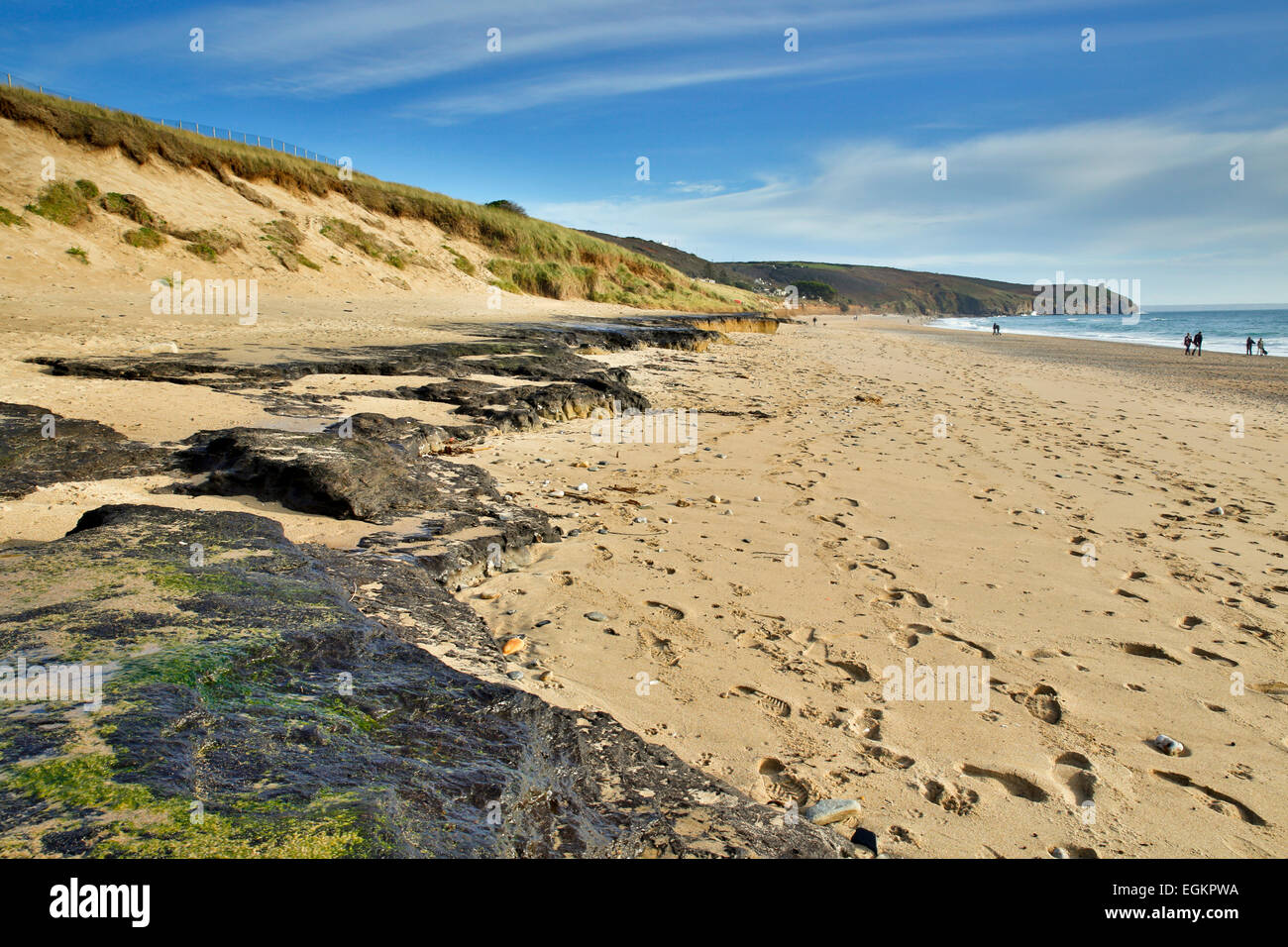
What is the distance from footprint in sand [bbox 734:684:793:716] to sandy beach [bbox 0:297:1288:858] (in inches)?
0.4

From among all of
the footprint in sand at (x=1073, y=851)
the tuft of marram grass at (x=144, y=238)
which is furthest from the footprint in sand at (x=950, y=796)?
the tuft of marram grass at (x=144, y=238)

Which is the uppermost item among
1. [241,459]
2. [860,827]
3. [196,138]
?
[196,138]

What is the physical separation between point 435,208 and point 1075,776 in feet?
127

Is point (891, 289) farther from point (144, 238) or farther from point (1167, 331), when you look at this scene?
point (144, 238)

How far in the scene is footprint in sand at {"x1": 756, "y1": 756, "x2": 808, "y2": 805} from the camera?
2580 millimetres

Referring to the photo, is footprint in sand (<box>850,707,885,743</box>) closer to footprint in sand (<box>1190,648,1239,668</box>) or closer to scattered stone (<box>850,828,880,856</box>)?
scattered stone (<box>850,828,880,856</box>)

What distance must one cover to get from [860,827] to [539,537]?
121 inches

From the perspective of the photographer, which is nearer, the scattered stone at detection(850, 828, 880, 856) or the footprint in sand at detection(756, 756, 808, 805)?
the scattered stone at detection(850, 828, 880, 856)

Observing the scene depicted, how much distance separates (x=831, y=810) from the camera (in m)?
2.43

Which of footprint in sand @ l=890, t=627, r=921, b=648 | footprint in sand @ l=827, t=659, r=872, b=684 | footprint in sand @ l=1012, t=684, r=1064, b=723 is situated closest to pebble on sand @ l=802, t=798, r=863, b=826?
footprint in sand @ l=827, t=659, r=872, b=684
